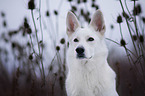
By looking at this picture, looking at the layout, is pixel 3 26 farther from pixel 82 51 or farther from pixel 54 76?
pixel 82 51

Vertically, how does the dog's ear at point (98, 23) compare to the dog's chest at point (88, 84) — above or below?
above

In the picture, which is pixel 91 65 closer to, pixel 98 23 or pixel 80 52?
pixel 80 52

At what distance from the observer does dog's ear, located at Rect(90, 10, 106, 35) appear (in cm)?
292

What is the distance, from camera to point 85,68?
292 cm

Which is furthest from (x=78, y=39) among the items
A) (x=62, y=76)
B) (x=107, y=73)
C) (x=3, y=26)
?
(x=3, y=26)

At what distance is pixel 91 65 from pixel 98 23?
2.91ft

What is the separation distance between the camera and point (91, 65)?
2898 mm

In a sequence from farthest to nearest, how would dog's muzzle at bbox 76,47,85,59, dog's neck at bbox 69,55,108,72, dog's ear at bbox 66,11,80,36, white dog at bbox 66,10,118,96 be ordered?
dog's ear at bbox 66,11,80,36, dog's neck at bbox 69,55,108,72, white dog at bbox 66,10,118,96, dog's muzzle at bbox 76,47,85,59

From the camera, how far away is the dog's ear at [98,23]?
2.92m

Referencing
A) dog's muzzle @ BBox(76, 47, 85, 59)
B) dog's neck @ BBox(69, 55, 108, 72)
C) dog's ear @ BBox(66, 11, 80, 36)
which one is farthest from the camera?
dog's ear @ BBox(66, 11, 80, 36)

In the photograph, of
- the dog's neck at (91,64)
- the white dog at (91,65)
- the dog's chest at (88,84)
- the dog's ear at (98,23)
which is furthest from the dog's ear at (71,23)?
the dog's chest at (88,84)

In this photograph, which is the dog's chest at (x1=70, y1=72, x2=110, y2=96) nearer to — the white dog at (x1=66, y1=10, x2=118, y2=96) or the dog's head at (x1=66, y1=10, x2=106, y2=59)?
the white dog at (x1=66, y1=10, x2=118, y2=96)

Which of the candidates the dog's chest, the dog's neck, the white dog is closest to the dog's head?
the white dog

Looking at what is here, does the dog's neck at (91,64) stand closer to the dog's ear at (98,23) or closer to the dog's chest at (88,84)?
the dog's chest at (88,84)
